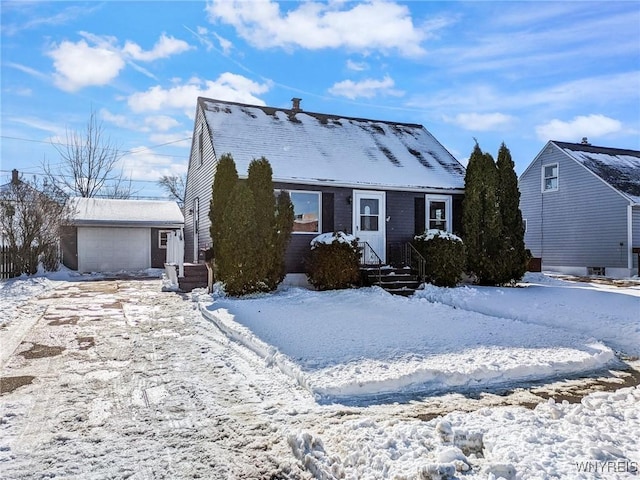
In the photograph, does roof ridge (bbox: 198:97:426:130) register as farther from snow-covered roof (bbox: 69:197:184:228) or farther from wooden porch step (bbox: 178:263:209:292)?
snow-covered roof (bbox: 69:197:184:228)

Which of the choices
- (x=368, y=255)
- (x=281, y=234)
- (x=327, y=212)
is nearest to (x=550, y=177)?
(x=368, y=255)

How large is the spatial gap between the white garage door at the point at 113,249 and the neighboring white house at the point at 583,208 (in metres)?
19.0

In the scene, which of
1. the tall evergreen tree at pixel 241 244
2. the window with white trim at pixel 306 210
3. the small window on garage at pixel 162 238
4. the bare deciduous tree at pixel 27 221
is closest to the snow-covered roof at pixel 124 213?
the small window on garage at pixel 162 238

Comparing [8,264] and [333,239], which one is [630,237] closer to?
[333,239]

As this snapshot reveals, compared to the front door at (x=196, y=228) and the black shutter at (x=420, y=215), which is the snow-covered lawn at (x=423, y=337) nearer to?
Result: the black shutter at (x=420, y=215)

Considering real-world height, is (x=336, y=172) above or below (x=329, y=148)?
below

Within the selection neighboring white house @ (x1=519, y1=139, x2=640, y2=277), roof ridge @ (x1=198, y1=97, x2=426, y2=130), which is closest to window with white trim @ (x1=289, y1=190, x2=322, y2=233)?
roof ridge @ (x1=198, y1=97, x2=426, y2=130)

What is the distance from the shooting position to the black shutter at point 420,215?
1350cm

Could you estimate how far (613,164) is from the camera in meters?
19.5

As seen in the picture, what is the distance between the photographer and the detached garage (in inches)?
820

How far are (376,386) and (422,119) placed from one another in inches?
618

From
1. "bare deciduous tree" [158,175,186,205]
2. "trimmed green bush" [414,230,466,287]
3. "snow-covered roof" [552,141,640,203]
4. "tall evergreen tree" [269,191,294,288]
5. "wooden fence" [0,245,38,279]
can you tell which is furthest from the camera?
"bare deciduous tree" [158,175,186,205]

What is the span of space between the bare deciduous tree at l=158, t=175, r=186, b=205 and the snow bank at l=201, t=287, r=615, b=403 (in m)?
32.8

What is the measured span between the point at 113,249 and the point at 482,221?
1720 centimetres
